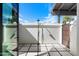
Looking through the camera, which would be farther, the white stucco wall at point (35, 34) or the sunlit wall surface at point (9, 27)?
the white stucco wall at point (35, 34)

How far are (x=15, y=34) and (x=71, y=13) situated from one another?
20.1 feet

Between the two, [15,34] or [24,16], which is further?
[24,16]

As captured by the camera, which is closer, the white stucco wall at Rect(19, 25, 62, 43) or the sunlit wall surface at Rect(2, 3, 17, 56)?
the sunlit wall surface at Rect(2, 3, 17, 56)

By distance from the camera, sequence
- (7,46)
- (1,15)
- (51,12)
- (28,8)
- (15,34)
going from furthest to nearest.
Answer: (51,12) → (28,8) → (15,34) → (7,46) → (1,15)

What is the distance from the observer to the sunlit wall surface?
4668mm

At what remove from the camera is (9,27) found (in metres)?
5.00

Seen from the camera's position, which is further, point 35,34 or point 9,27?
point 35,34

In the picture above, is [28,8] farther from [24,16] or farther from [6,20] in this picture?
[6,20]

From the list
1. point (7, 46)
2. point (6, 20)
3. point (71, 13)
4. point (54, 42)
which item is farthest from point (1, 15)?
point (71, 13)

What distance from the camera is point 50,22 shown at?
33.6 feet

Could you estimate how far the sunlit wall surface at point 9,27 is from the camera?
15.3 ft

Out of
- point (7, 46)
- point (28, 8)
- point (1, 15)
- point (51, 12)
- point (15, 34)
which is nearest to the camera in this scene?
point (1, 15)

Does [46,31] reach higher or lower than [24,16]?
lower

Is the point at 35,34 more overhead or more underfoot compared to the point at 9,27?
more underfoot
